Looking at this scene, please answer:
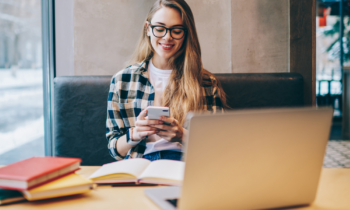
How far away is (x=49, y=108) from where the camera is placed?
189 cm

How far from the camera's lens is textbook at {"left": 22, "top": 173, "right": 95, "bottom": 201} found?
0.60 meters

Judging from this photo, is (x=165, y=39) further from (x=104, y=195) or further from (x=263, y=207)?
(x=263, y=207)

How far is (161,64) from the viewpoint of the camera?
1480 mm

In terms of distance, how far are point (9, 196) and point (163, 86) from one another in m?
0.93

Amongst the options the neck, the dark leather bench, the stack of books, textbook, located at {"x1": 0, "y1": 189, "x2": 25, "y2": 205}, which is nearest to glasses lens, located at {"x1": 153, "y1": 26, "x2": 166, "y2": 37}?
the neck

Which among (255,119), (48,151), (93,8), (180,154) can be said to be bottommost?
(48,151)

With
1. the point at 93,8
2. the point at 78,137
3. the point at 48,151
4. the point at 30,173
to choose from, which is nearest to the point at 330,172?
the point at 30,173

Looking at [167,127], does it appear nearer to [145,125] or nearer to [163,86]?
[145,125]

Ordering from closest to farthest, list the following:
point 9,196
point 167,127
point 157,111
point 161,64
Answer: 1. point 9,196
2. point 157,111
3. point 167,127
4. point 161,64

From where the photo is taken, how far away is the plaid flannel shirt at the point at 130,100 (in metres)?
1.35

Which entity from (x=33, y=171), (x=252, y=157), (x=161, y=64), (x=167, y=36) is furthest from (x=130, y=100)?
(x=252, y=157)

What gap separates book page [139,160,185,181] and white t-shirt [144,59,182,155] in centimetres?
44

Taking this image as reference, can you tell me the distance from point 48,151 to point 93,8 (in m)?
1.05

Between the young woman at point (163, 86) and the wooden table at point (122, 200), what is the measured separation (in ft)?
1.83
